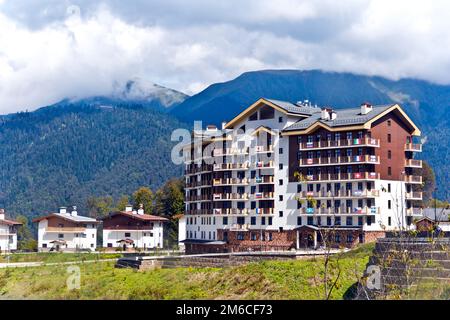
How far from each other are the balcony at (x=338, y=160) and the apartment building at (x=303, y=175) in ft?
0.26

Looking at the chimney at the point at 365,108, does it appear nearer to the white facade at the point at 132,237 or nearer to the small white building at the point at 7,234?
the white facade at the point at 132,237

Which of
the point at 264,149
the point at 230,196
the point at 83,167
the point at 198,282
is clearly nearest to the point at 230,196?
the point at 230,196

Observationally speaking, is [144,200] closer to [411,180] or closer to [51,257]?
[51,257]

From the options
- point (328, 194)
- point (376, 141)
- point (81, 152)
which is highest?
point (81, 152)

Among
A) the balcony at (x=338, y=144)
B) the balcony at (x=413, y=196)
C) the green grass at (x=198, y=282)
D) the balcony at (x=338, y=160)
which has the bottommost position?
the green grass at (x=198, y=282)

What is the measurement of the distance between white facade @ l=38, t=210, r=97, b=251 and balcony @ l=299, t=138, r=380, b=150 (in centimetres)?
3239

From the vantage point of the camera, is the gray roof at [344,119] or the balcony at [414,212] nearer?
the gray roof at [344,119]

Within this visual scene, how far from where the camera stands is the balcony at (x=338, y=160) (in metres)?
55.6

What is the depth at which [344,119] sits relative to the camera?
57.9 m

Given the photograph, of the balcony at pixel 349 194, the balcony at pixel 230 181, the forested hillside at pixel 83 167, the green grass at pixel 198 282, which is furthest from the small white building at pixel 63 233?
the forested hillside at pixel 83 167

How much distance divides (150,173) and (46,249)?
338 feet
